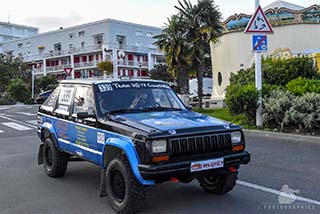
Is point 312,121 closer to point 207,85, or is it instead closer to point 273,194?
point 273,194

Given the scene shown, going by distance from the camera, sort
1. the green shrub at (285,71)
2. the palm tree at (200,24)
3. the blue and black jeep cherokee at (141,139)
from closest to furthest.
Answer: the blue and black jeep cherokee at (141,139), the green shrub at (285,71), the palm tree at (200,24)

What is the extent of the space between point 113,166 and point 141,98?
145cm

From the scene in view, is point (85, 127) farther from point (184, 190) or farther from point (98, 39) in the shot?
point (98, 39)

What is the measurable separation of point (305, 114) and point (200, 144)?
7005mm

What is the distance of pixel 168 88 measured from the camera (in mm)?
6840

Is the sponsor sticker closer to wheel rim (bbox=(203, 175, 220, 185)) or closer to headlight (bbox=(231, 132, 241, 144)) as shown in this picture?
wheel rim (bbox=(203, 175, 220, 185))

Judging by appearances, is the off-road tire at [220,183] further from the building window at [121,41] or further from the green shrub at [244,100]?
the building window at [121,41]

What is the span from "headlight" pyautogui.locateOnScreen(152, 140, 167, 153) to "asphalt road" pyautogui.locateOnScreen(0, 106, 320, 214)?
103cm

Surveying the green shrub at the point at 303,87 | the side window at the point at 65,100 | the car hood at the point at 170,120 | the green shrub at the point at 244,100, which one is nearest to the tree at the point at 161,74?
the green shrub at the point at 303,87

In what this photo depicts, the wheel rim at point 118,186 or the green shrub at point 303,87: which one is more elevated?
the green shrub at point 303,87

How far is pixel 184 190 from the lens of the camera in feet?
20.8

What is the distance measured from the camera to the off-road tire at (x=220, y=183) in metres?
5.80

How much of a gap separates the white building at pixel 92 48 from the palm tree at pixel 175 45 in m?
36.2

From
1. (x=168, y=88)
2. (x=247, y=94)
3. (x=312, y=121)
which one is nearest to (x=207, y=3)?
(x=247, y=94)
